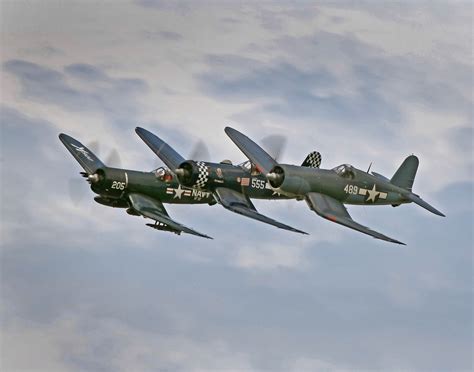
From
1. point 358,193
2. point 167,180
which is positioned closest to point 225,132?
point 167,180

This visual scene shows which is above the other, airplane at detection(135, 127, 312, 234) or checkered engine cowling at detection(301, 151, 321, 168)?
checkered engine cowling at detection(301, 151, 321, 168)

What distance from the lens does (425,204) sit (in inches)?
1506

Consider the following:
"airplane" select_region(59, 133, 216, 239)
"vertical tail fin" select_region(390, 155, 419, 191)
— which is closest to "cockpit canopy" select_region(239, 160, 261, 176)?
"airplane" select_region(59, 133, 216, 239)

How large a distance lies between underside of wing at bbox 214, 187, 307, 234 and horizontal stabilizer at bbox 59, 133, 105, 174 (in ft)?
19.3

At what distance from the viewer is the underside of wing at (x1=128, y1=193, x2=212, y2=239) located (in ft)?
126

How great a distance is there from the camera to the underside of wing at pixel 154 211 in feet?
126

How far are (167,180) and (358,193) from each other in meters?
7.51

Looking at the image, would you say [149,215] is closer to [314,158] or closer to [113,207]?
[113,207]

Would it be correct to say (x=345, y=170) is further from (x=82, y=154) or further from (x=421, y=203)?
(x=82, y=154)

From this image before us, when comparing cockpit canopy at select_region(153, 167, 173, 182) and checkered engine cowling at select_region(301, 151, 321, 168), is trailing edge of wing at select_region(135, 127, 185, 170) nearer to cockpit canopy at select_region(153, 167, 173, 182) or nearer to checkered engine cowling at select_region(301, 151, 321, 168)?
cockpit canopy at select_region(153, 167, 173, 182)

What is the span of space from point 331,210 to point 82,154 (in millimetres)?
12344

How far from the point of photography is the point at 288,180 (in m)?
36.1

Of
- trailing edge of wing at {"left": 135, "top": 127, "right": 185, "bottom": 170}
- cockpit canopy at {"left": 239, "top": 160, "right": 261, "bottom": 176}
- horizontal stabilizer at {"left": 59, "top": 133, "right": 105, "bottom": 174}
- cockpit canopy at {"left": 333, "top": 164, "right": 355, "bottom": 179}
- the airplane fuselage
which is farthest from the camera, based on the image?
horizontal stabilizer at {"left": 59, "top": 133, "right": 105, "bottom": 174}

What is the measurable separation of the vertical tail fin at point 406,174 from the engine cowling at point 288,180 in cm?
555
